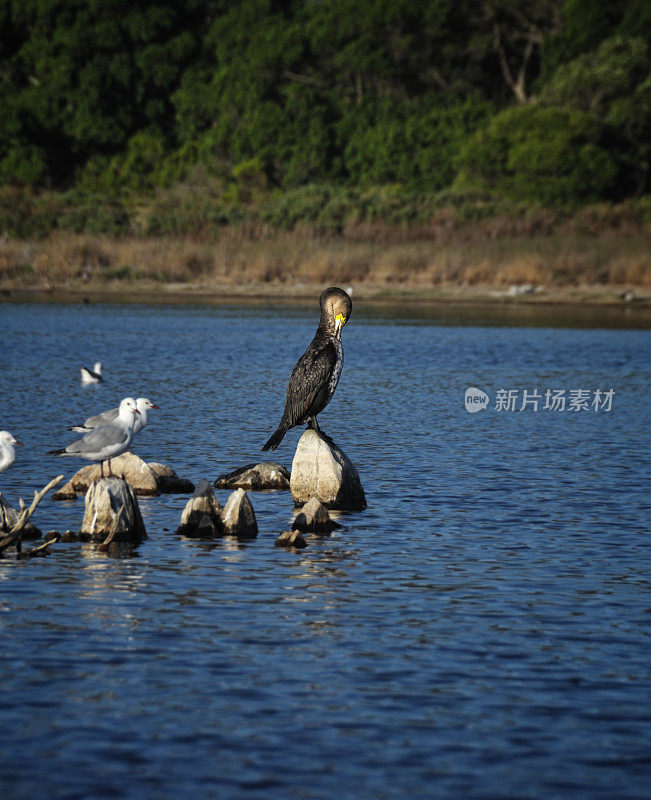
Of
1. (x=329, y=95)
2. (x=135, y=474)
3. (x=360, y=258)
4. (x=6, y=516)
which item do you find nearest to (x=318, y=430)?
(x=135, y=474)

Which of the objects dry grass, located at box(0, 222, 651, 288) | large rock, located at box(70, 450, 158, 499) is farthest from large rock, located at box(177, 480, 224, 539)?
dry grass, located at box(0, 222, 651, 288)

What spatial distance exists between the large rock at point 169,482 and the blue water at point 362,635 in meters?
0.32

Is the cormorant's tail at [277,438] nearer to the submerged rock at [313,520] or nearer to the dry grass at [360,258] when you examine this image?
the submerged rock at [313,520]

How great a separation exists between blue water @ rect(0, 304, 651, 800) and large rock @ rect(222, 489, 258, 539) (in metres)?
0.17

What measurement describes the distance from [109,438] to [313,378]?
1.75 meters

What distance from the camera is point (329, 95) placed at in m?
60.8

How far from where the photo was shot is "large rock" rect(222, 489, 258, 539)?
10398 mm

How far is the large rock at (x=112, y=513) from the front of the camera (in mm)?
10016

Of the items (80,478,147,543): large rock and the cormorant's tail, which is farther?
the cormorant's tail

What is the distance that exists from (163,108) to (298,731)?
62.3m

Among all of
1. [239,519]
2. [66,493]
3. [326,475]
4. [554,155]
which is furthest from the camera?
[554,155]

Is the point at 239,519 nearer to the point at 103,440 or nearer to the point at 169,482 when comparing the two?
the point at 103,440

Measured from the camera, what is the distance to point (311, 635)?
7836mm

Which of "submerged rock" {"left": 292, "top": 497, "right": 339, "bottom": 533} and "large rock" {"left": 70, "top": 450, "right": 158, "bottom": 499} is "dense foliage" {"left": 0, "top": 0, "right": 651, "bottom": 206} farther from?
"submerged rock" {"left": 292, "top": 497, "right": 339, "bottom": 533}
